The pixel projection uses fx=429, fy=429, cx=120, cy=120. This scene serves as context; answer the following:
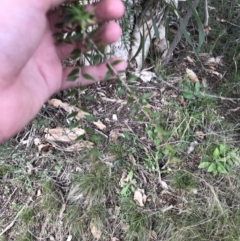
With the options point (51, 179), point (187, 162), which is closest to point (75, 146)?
point (51, 179)

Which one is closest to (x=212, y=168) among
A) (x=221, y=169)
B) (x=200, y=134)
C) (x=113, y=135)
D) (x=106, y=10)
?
(x=221, y=169)

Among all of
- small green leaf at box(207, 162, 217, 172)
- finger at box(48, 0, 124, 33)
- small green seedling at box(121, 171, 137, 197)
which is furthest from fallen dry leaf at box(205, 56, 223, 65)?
finger at box(48, 0, 124, 33)

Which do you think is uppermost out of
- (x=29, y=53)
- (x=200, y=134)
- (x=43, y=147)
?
(x=29, y=53)

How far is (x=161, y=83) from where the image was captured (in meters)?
2.13

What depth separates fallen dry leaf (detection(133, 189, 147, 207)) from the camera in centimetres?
190

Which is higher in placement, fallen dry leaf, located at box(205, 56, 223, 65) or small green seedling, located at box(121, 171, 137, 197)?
fallen dry leaf, located at box(205, 56, 223, 65)

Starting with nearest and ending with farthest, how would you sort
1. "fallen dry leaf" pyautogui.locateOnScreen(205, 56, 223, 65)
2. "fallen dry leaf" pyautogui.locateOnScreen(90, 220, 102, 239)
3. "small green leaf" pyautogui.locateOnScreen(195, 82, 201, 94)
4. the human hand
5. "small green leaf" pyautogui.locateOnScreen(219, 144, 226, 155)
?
the human hand → "fallen dry leaf" pyautogui.locateOnScreen(90, 220, 102, 239) → "small green leaf" pyautogui.locateOnScreen(219, 144, 226, 155) → "small green leaf" pyautogui.locateOnScreen(195, 82, 201, 94) → "fallen dry leaf" pyautogui.locateOnScreen(205, 56, 223, 65)

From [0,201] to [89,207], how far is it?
407mm

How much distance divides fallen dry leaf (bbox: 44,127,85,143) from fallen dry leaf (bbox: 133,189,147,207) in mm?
372

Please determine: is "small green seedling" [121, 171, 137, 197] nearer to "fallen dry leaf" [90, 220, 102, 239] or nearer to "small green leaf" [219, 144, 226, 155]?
"fallen dry leaf" [90, 220, 102, 239]

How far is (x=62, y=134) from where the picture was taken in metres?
1.98

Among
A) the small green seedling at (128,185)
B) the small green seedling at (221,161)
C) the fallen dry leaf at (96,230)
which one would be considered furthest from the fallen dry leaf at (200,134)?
the fallen dry leaf at (96,230)

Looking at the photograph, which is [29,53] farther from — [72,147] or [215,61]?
[215,61]

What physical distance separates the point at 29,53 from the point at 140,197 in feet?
3.11
